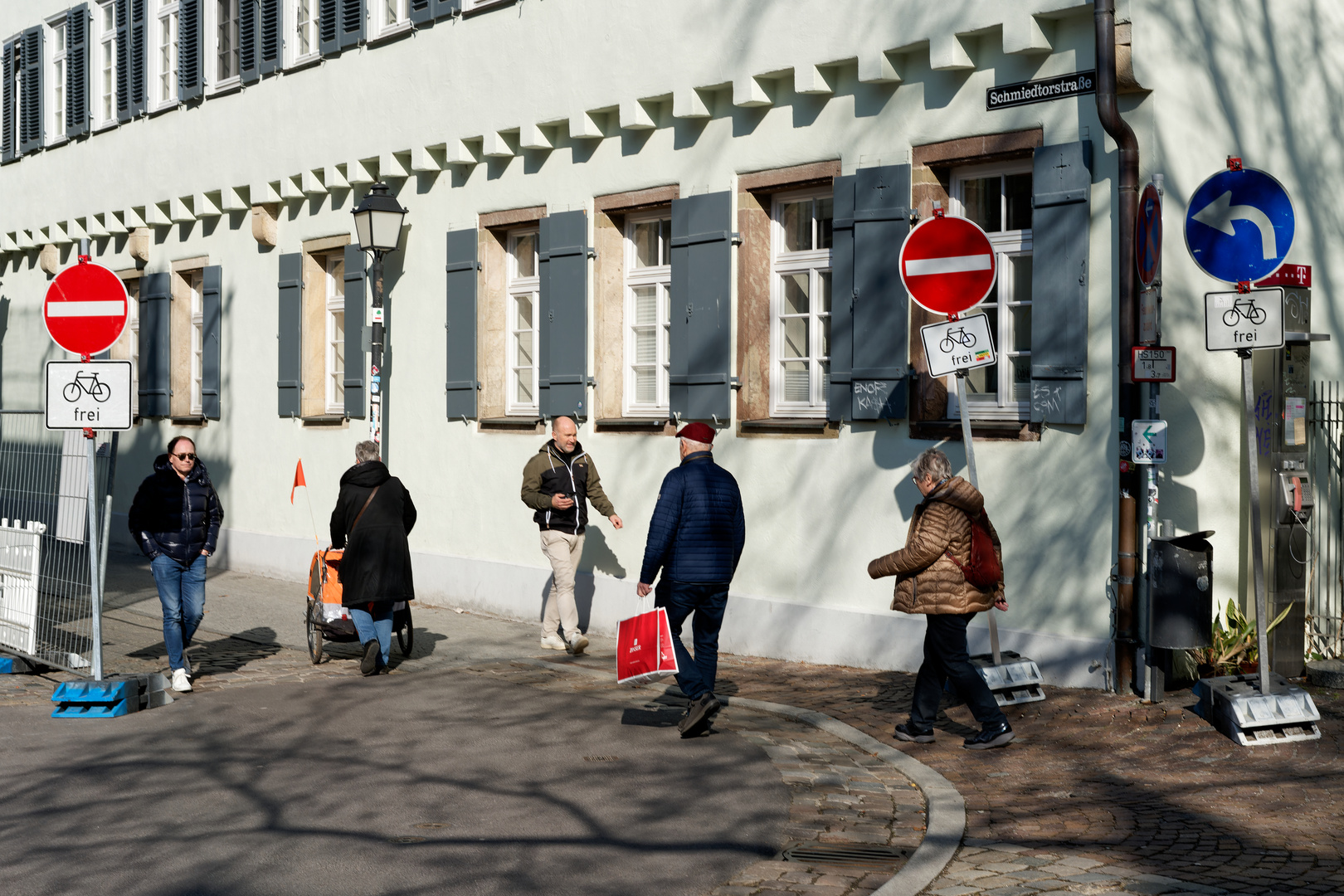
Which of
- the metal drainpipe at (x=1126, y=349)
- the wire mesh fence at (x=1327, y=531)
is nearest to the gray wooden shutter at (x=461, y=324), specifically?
the metal drainpipe at (x=1126, y=349)

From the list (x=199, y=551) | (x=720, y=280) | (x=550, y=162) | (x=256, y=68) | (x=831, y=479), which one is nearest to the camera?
(x=199, y=551)

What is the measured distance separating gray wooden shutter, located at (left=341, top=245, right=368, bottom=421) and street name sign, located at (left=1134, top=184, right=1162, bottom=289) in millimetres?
8858

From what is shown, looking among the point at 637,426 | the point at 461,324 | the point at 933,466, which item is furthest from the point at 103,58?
the point at 933,466

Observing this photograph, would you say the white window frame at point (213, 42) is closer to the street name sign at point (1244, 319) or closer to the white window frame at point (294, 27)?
the white window frame at point (294, 27)

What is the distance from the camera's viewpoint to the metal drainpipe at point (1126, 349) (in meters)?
9.12

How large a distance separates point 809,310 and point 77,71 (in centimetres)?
1452

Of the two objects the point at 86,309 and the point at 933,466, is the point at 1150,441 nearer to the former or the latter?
the point at 933,466

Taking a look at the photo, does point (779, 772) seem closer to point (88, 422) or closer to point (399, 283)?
point (88, 422)

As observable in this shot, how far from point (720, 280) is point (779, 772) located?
16.6 feet

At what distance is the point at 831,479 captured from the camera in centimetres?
1104

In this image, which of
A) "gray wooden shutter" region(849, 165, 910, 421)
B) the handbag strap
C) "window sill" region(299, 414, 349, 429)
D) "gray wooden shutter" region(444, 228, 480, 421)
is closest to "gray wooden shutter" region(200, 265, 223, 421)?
"window sill" region(299, 414, 349, 429)

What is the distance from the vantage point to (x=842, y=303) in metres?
10.9

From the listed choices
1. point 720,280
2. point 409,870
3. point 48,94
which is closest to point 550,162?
point 720,280

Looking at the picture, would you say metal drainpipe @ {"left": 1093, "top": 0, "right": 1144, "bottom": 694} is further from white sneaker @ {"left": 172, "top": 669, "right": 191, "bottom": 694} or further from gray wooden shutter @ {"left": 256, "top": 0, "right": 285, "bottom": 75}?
gray wooden shutter @ {"left": 256, "top": 0, "right": 285, "bottom": 75}
